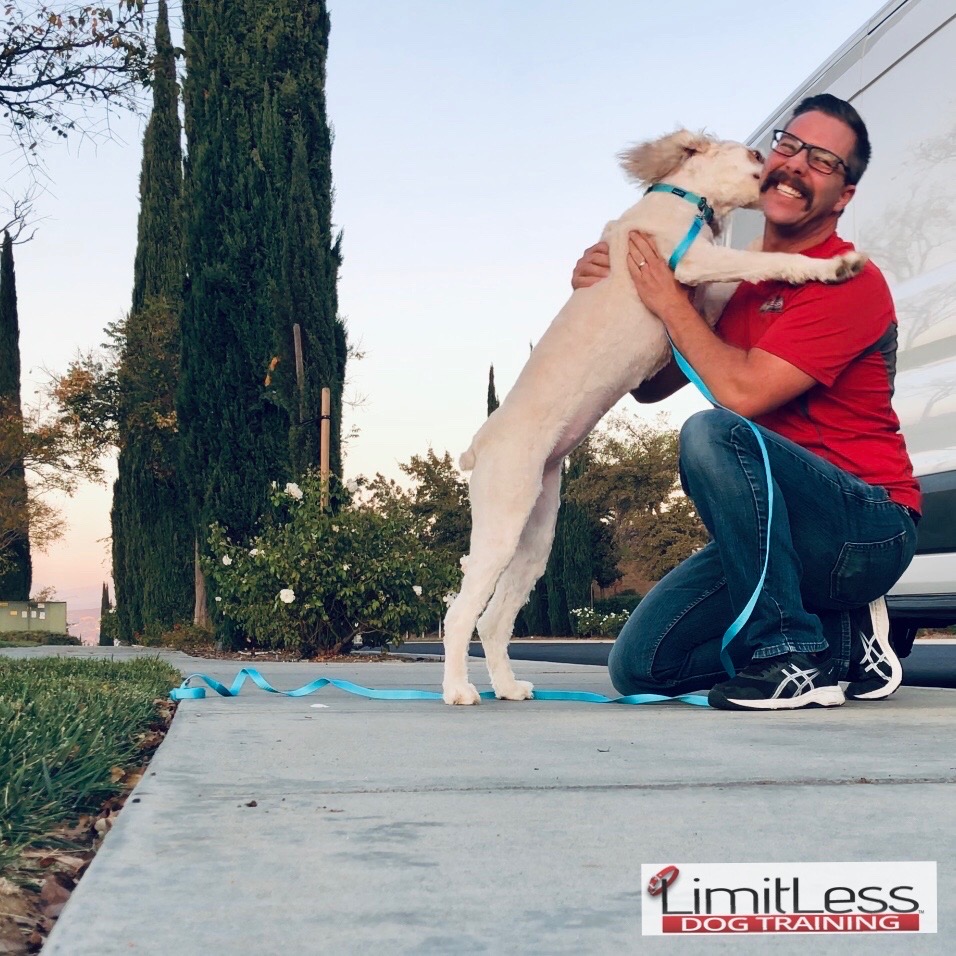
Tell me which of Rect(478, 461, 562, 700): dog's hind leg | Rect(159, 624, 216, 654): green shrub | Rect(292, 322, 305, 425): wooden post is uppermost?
Rect(292, 322, 305, 425): wooden post

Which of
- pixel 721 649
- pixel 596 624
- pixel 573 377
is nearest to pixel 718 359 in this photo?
pixel 573 377

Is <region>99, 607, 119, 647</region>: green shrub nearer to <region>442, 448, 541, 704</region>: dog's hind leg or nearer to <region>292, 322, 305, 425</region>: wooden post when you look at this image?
<region>292, 322, 305, 425</region>: wooden post

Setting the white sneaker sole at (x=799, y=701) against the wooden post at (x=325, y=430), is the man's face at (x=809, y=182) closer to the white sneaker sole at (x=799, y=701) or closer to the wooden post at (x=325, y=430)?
the white sneaker sole at (x=799, y=701)

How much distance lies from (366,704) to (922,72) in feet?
9.65

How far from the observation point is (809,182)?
11.1ft

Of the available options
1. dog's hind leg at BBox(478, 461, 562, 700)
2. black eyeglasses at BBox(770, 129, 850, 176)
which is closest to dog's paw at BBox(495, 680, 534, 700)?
dog's hind leg at BBox(478, 461, 562, 700)

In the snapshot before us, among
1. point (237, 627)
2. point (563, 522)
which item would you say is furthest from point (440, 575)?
point (563, 522)

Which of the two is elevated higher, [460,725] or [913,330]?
[913,330]

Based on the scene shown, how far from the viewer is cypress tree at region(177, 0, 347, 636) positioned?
1285 centimetres

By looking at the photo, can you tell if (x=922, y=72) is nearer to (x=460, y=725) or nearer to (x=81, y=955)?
(x=460, y=725)

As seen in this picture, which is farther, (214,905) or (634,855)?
(634,855)

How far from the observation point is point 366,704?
358cm

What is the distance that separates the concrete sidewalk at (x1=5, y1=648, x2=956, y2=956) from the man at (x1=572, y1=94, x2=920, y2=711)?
0.50 metres

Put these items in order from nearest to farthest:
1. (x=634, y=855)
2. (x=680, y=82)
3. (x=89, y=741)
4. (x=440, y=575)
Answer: (x=634, y=855) < (x=89, y=741) < (x=680, y=82) < (x=440, y=575)
